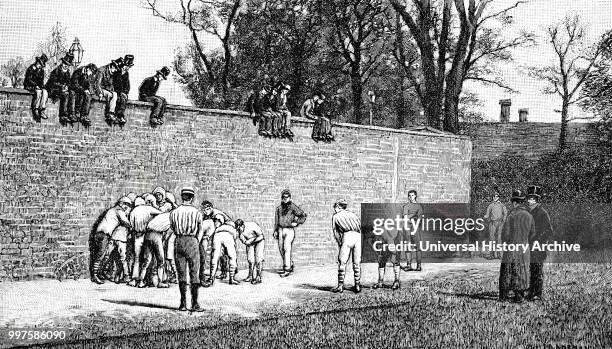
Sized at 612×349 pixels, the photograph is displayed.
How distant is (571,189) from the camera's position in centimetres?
1711

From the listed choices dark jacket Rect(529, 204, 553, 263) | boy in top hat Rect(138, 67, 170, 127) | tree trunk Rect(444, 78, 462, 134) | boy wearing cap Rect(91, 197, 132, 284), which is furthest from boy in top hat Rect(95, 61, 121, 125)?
tree trunk Rect(444, 78, 462, 134)

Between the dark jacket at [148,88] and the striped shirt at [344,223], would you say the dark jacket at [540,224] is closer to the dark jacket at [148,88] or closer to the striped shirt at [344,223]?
the striped shirt at [344,223]

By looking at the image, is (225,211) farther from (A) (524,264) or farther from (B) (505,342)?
(B) (505,342)

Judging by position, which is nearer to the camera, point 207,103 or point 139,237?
point 139,237

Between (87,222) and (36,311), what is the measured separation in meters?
3.04

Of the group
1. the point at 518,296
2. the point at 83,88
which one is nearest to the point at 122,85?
the point at 83,88

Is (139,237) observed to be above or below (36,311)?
above

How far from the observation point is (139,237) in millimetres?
12289

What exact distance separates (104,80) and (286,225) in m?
4.17

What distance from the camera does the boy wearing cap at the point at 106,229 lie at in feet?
41.9

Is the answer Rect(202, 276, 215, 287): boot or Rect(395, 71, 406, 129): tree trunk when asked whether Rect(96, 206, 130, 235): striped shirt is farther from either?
Rect(395, 71, 406, 129): tree trunk

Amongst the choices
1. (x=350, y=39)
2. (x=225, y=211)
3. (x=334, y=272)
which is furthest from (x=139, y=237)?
(x=350, y=39)

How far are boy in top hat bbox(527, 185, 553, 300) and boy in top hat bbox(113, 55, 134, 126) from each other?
660 centimetres

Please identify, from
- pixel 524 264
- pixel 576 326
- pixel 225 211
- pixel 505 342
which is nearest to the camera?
pixel 505 342
